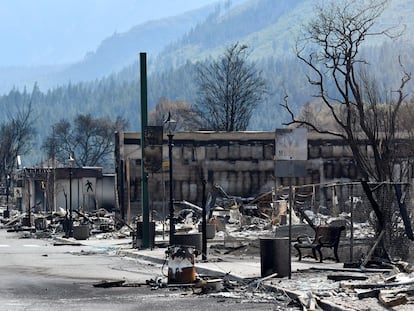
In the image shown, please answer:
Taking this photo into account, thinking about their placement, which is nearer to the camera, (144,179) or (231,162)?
(144,179)

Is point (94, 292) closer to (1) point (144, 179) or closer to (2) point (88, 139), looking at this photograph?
(1) point (144, 179)

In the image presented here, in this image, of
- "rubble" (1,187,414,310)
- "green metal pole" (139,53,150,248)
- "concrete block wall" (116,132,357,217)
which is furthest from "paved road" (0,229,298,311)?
"concrete block wall" (116,132,357,217)

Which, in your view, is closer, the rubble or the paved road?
the rubble

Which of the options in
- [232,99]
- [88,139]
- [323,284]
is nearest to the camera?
[323,284]

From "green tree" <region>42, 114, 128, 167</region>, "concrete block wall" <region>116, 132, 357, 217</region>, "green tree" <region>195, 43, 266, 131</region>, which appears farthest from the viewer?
"green tree" <region>42, 114, 128, 167</region>

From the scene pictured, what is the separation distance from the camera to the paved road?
1653cm

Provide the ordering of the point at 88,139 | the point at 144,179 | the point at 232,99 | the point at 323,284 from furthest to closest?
the point at 88,139
the point at 232,99
the point at 144,179
the point at 323,284

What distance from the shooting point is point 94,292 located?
19172mm

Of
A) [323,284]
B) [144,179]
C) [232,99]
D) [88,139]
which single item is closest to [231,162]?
[232,99]

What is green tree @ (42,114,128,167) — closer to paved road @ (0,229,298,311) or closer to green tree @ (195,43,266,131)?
green tree @ (195,43,266,131)

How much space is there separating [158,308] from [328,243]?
8922mm

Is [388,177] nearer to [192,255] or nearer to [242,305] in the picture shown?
[192,255]

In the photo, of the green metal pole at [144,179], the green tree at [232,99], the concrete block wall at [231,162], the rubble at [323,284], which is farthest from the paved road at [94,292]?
the green tree at [232,99]

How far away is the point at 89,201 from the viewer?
97.8m
